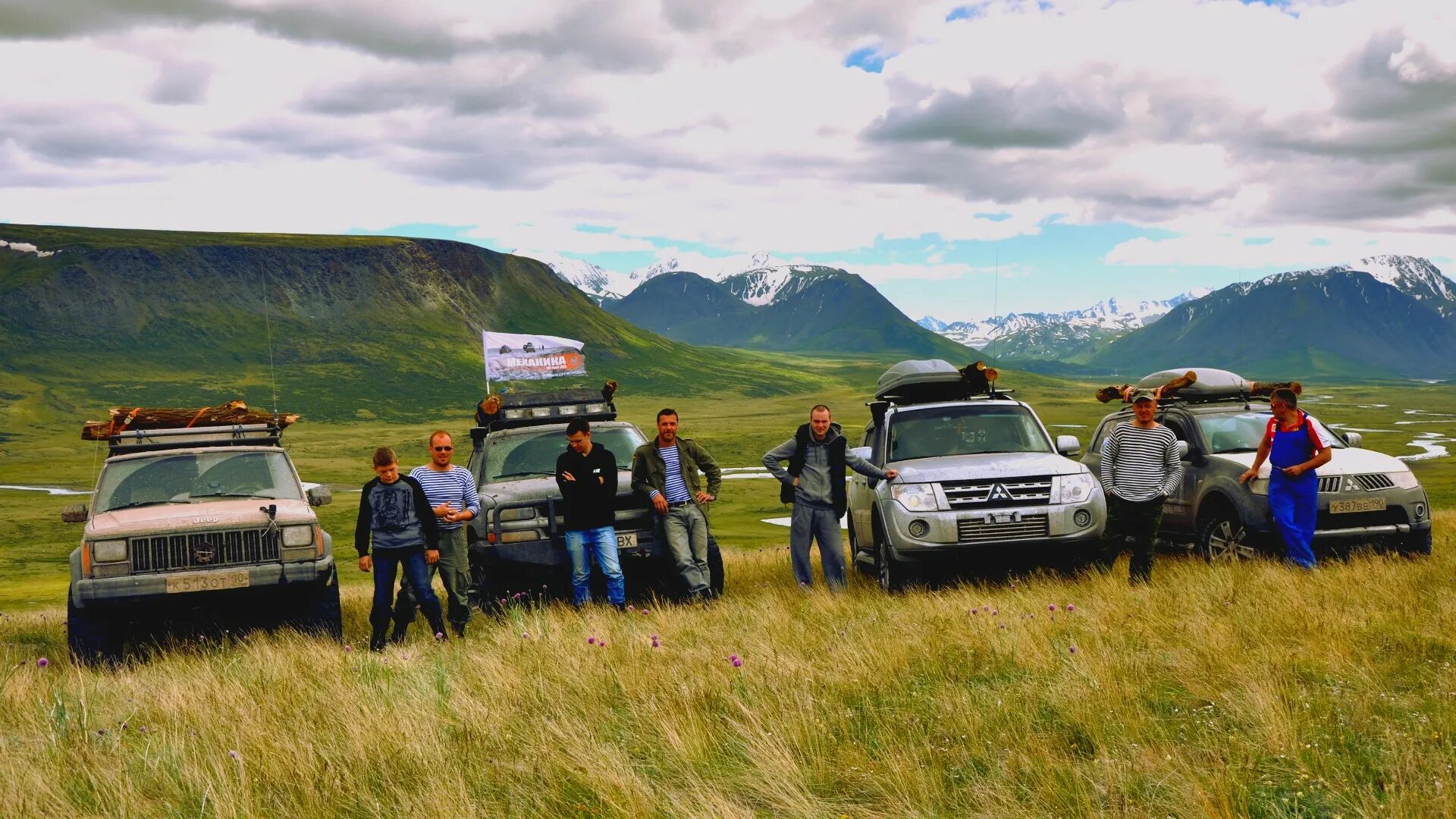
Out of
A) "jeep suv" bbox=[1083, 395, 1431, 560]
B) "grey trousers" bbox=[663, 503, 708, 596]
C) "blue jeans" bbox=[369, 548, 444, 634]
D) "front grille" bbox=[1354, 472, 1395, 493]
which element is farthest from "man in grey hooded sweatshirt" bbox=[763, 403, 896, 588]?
"front grille" bbox=[1354, 472, 1395, 493]

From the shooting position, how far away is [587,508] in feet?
33.4

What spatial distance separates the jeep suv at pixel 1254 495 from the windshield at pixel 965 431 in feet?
3.40

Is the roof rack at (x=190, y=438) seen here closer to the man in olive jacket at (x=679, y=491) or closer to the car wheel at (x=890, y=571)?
the man in olive jacket at (x=679, y=491)

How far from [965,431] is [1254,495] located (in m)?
2.99

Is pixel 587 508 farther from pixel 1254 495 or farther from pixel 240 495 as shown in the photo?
pixel 1254 495

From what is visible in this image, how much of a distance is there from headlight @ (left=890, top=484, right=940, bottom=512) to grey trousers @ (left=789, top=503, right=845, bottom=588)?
86cm

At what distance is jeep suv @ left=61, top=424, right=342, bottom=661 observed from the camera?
927cm

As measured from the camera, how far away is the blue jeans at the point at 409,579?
9.46 metres

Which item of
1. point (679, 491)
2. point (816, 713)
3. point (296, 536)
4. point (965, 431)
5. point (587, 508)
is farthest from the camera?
point (965, 431)

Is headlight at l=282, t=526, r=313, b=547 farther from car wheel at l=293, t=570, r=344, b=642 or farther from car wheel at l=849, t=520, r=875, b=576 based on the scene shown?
car wheel at l=849, t=520, r=875, b=576

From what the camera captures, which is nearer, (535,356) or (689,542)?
(689,542)

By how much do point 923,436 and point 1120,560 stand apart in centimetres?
304

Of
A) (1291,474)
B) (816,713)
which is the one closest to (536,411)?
(816,713)

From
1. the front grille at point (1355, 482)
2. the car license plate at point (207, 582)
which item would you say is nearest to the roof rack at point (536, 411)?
the car license plate at point (207, 582)
